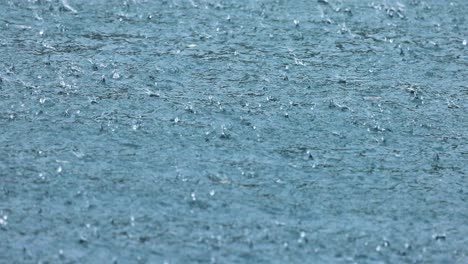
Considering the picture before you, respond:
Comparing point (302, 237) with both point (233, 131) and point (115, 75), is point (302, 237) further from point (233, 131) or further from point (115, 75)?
point (115, 75)

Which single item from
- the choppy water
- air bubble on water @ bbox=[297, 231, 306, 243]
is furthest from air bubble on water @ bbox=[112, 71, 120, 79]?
air bubble on water @ bbox=[297, 231, 306, 243]

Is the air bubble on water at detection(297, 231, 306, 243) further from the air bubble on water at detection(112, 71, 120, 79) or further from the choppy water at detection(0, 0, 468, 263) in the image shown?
the air bubble on water at detection(112, 71, 120, 79)

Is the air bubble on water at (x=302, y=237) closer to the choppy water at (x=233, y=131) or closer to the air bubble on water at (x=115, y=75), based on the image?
the choppy water at (x=233, y=131)

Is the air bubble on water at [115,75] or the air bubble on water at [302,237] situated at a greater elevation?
the air bubble on water at [115,75]

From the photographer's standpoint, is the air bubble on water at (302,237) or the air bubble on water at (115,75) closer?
the air bubble on water at (302,237)

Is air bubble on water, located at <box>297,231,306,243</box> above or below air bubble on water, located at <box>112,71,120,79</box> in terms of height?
below

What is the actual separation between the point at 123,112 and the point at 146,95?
18 centimetres

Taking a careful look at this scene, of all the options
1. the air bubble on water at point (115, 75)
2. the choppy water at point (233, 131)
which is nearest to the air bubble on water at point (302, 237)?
the choppy water at point (233, 131)

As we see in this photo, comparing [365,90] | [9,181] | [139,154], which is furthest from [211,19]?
[9,181]

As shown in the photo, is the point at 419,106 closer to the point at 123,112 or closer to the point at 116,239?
the point at 123,112

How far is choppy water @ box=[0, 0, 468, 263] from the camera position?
2670 mm

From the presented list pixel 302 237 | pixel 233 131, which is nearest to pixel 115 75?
pixel 233 131

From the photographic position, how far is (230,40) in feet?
13.5

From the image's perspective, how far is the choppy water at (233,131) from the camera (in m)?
2.67
